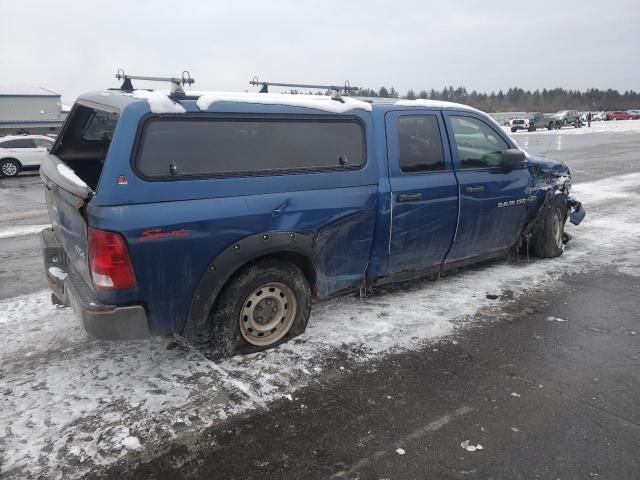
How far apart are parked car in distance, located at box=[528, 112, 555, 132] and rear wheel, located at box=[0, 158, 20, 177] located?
37.1m

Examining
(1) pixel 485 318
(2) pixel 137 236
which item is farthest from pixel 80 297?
(1) pixel 485 318

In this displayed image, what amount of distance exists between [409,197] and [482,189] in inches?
39.9

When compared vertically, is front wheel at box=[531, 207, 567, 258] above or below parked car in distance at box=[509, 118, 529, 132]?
below

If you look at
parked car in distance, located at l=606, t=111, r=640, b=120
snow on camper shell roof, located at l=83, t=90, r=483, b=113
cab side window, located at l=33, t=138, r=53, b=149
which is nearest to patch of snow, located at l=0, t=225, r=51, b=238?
snow on camper shell roof, located at l=83, t=90, r=483, b=113

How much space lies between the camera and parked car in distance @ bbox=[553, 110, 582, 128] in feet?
145

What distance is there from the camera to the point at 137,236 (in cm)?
303

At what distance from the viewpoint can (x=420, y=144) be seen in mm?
4508

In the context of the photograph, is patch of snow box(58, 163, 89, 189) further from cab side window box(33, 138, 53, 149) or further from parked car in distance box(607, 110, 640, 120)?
parked car in distance box(607, 110, 640, 120)

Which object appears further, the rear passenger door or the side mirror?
the side mirror

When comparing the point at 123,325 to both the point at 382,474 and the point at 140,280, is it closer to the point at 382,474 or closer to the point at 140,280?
the point at 140,280

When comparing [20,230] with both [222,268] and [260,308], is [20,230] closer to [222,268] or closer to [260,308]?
A: [260,308]

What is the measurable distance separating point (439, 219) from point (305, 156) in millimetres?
1509

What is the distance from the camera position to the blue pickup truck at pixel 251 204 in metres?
3.11

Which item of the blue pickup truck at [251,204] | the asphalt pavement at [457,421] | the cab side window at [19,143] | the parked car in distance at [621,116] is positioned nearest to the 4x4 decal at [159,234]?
the blue pickup truck at [251,204]
